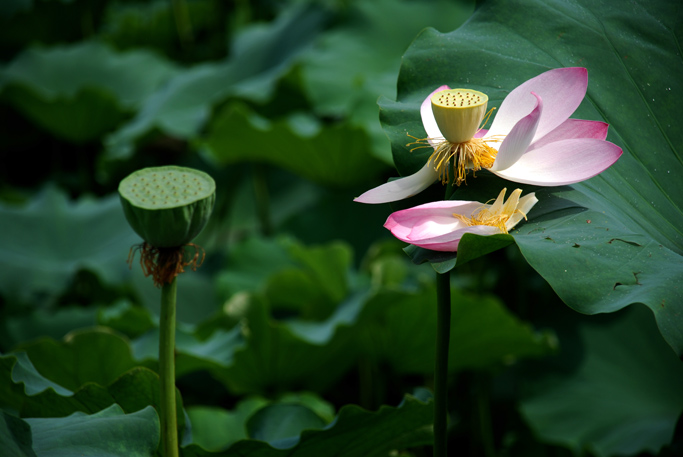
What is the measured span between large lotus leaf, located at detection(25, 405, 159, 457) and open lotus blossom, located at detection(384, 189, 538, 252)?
0.25 metres

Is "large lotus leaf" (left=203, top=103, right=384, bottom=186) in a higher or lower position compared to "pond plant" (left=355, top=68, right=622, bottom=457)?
lower

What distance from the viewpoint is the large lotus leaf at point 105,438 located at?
52 cm

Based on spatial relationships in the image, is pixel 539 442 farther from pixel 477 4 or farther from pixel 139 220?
pixel 139 220

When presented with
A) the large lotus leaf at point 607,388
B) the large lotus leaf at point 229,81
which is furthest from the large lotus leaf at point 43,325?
the large lotus leaf at point 607,388

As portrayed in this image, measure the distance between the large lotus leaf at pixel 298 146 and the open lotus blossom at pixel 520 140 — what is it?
0.93 m

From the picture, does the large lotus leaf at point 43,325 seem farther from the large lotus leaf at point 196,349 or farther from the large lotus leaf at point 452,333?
the large lotus leaf at point 452,333

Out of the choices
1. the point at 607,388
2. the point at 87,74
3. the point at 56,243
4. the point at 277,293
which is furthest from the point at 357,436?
the point at 87,74

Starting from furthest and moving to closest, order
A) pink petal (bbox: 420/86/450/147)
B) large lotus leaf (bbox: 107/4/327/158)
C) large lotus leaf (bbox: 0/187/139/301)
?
1. large lotus leaf (bbox: 107/4/327/158)
2. large lotus leaf (bbox: 0/187/139/301)
3. pink petal (bbox: 420/86/450/147)

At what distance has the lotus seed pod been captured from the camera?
19.6 inches

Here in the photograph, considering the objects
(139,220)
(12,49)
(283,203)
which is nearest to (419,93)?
(139,220)

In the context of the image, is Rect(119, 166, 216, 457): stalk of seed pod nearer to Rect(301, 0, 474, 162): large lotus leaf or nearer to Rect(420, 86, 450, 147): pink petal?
Rect(420, 86, 450, 147): pink petal

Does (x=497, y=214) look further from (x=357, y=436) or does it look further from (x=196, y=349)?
(x=196, y=349)

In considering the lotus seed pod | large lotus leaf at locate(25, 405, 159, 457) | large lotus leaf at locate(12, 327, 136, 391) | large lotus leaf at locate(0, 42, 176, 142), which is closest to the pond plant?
the lotus seed pod

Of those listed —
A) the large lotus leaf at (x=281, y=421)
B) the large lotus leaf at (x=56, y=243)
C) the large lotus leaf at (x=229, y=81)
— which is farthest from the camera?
the large lotus leaf at (x=229, y=81)
